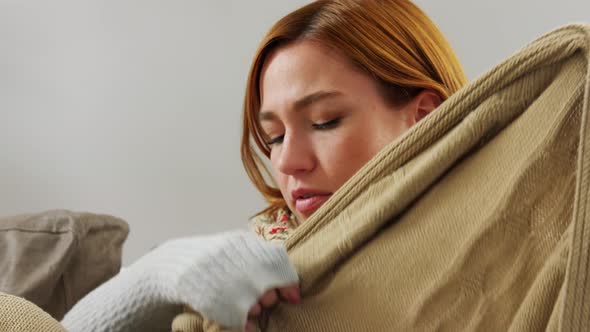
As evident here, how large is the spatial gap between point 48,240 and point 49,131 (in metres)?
0.88

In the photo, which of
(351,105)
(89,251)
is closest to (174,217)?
(89,251)

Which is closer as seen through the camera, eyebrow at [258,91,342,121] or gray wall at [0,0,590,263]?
eyebrow at [258,91,342,121]

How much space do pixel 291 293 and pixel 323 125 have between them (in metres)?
0.45

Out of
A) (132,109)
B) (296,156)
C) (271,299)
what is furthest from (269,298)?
(132,109)

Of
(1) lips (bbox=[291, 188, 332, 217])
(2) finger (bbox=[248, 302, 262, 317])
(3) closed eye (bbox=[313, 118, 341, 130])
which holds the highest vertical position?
(3) closed eye (bbox=[313, 118, 341, 130])

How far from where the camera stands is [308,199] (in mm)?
921

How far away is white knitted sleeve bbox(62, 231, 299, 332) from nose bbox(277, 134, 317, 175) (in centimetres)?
40

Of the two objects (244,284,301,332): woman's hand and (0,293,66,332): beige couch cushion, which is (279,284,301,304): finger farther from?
(0,293,66,332): beige couch cushion

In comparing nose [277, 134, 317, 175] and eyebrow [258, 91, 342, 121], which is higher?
eyebrow [258, 91, 342, 121]

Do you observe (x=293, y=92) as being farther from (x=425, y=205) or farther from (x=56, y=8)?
(x=56, y=8)

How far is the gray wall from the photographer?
5.45ft

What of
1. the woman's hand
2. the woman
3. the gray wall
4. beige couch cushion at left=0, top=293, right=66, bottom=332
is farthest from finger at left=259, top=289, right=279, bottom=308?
the gray wall

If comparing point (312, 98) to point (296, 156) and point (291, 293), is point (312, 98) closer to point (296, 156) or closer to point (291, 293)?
point (296, 156)

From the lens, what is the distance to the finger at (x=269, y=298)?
A: 474mm
